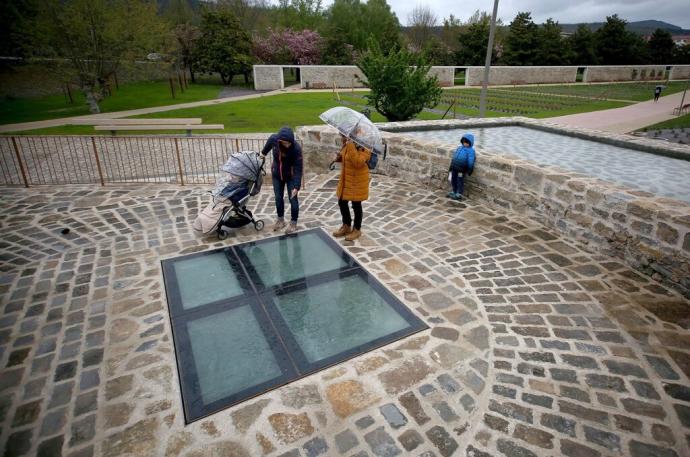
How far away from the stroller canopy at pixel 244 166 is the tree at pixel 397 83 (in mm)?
10458

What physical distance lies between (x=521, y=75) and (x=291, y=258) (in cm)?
4431

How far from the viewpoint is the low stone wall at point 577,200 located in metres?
4.74

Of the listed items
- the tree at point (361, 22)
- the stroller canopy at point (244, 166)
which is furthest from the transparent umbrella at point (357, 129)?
the tree at point (361, 22)

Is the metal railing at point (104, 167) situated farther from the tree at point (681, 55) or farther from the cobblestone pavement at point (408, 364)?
the tree at point (681, 55)

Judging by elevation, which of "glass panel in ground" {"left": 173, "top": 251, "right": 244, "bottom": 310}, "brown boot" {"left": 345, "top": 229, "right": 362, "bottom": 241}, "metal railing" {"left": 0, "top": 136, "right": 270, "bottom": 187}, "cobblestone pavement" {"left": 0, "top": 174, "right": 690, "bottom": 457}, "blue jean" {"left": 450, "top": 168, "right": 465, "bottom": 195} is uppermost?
"blue jean" {"left": 450, "top": 168, "right": 465, "bottom": 195}

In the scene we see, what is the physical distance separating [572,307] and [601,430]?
166 cm

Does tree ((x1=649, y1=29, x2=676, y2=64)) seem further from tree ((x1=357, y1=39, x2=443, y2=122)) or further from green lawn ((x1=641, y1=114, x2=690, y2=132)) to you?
tree ((x1=357, y1=39, x2=443, y2=122))

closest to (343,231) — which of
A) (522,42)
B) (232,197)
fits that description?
(232,197)

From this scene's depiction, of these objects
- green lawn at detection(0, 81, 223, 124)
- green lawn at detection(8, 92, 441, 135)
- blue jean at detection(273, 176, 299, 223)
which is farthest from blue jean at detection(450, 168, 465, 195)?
green lawn at detection(0, 81, 223, 124)

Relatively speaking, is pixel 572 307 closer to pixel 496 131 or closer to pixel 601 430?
pixel 601 430

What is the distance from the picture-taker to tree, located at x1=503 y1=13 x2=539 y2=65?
44219mm

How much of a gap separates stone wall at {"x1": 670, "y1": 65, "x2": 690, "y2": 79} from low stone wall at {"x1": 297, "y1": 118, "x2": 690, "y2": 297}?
50732mm

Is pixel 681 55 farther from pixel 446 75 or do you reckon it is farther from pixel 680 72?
pixel 446 75

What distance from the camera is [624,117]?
2086 cm
